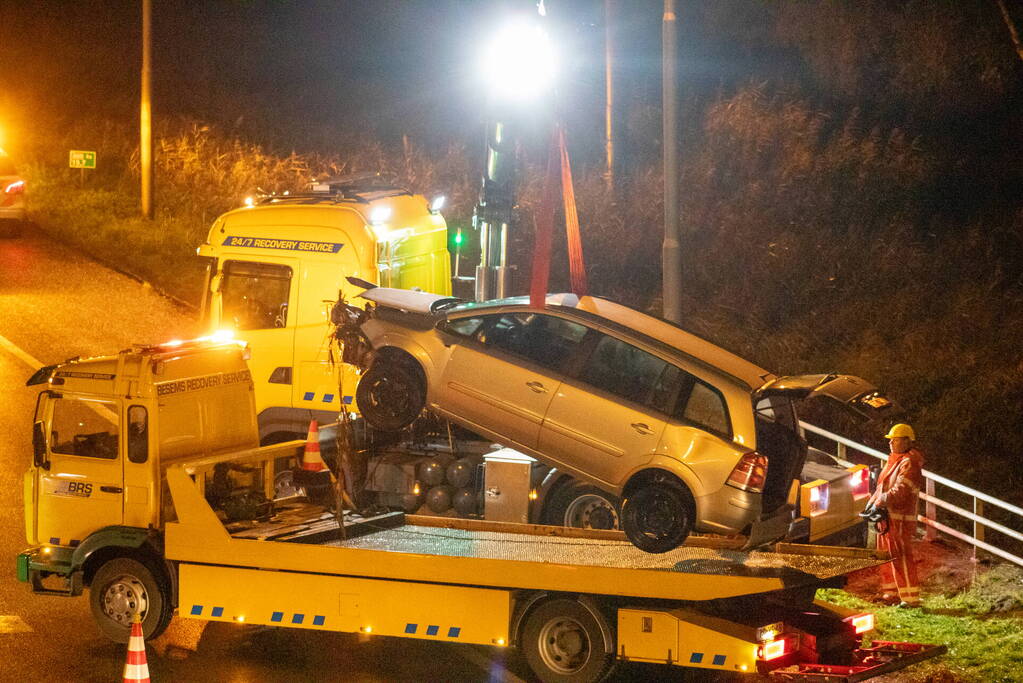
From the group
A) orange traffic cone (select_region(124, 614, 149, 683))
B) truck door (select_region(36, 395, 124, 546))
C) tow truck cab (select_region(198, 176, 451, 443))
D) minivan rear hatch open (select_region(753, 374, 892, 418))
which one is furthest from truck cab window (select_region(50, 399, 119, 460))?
minivan rear hatch open (select_region(753, 374, 892, 418))

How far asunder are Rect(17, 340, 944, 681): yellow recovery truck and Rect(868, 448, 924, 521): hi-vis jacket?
5.61 ft

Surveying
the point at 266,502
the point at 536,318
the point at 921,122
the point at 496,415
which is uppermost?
the point at 921,122

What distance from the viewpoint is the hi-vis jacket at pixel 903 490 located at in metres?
10.0

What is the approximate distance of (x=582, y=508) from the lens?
962 centimetres

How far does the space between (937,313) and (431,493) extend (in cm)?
1125

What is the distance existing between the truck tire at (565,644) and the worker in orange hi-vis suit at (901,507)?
301cm

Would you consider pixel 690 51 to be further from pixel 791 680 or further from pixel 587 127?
pixel 791 680

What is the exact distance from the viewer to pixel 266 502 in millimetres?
9672

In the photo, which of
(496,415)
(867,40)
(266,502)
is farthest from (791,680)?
(867,40)

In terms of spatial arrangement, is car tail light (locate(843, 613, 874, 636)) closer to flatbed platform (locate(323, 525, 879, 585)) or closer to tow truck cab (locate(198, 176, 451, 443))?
flatbed platform (locate(323, 525, 879, 585))

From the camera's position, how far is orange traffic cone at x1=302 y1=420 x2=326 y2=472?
9859mm

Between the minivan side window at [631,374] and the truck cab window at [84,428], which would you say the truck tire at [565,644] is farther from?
the truck cab window at [84,428]

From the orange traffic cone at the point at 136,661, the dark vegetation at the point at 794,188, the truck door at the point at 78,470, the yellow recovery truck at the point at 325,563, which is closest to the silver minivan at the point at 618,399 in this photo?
the yellow recovery truck at the point at 325,563

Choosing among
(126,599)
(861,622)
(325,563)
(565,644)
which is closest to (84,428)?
(126,599)
